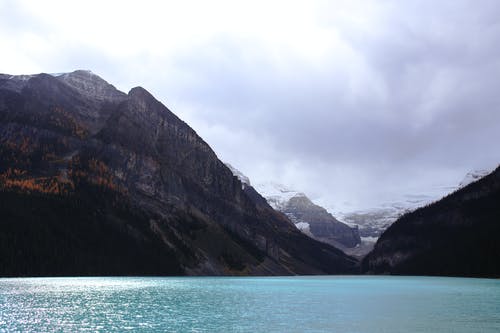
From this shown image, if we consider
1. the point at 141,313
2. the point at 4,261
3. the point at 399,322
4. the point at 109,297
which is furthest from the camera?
the point at 4,261

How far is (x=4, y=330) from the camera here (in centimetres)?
5678

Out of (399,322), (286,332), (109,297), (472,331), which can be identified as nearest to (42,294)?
(109,297)

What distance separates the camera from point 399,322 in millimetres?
69125

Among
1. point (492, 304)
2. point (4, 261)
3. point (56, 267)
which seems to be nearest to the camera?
point (492, 304)

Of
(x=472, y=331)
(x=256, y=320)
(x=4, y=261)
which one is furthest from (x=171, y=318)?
(x=4, y=261)

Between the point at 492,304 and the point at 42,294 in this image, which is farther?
the point at 42,294

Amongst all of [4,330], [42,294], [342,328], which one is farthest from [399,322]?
[42,294]

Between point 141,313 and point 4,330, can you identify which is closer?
point 4,330

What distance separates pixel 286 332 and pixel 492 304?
53.4m

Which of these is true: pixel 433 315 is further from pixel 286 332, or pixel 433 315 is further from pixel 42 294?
pixel 42 294

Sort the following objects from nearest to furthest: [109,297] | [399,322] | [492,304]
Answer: [399,322] → [492,304] → [109,297]

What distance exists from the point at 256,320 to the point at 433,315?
27930 millimetres

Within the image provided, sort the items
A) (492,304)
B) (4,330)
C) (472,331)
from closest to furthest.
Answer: (4,330) < (472,331) < (492,304)

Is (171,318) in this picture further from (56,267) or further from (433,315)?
(56,267)
